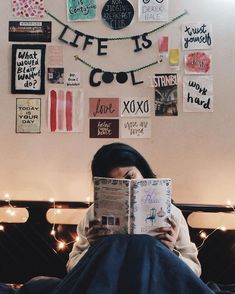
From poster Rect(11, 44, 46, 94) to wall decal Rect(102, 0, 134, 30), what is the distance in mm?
316

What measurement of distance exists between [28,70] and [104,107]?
383mm

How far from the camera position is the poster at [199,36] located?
176 centimetres

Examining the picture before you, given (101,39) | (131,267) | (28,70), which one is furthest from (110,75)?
(131,267)

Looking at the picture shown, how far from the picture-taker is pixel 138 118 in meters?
1.79

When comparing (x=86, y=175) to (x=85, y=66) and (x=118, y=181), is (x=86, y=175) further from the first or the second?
(x=118, y=181)

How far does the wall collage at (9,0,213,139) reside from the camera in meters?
1.77

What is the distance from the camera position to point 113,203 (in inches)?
47.9

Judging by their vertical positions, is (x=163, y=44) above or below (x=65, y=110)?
above

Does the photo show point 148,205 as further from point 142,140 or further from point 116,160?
point 142,140

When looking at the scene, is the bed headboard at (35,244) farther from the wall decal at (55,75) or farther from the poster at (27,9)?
the poster at (27,9)

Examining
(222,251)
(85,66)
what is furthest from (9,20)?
(222,251)

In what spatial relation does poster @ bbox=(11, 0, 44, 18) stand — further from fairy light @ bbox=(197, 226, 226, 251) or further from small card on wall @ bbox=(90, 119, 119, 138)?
fairy light @ bbox=(197, 226, 226, 251)

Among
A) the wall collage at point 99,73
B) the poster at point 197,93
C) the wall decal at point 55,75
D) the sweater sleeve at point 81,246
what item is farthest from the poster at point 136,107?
the sweater sleeve at point 81,246

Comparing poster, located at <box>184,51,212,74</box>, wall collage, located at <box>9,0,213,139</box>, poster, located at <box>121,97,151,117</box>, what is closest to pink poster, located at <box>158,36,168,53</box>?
wall collage, located at <box>9,0,213,139</box>
